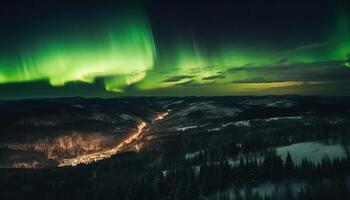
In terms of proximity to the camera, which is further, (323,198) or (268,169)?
(268,169)

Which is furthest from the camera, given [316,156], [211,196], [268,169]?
[316,156]

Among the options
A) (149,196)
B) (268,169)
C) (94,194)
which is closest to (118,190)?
(94,194)

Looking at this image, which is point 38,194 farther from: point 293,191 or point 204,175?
point 293,191

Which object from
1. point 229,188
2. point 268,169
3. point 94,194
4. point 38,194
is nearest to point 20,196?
point 38,194

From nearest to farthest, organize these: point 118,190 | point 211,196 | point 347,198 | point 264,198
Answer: point 347,198
point 264,198
point 211,196
point 118,190

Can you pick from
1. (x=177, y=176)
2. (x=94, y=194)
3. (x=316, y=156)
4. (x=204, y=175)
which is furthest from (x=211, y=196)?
(x=316, y=156)

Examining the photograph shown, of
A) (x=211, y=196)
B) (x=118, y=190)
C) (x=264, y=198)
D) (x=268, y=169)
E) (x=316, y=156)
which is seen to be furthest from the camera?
(x=316, y=156)

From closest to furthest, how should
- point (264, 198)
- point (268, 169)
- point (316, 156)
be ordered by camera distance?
point (264, 198) < point (268, 169) < point (316, 156)

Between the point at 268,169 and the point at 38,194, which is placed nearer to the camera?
the point at 268,169

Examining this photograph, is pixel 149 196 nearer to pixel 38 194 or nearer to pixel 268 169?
pixel 268 169
